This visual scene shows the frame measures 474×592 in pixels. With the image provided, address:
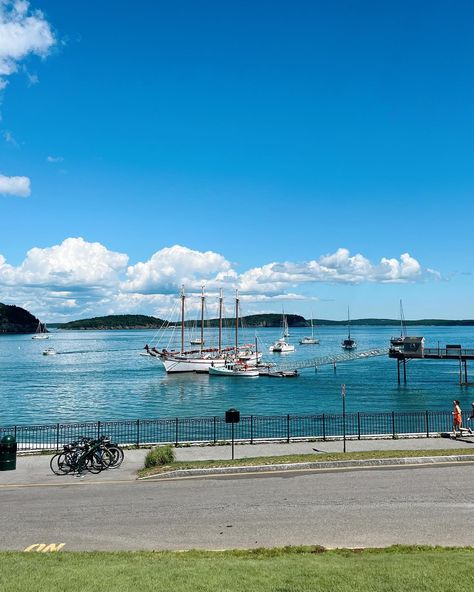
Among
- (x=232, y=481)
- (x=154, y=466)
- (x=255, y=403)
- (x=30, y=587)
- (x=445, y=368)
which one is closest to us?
(x=30, y=587)

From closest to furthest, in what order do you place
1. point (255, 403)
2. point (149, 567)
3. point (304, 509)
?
point (149, 567) → point (304, 509) → point (255, 403)

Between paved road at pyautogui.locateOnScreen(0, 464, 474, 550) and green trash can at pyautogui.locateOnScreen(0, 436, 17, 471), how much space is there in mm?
3076

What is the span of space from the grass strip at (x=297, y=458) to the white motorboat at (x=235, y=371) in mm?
79001

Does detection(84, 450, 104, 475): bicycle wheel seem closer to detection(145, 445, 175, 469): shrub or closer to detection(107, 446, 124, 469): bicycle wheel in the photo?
detection(107, 446, 124, 469): bicycle wheel

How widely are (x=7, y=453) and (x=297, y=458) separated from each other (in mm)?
11004

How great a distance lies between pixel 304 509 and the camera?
15.4 m

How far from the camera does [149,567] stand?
1049 cm

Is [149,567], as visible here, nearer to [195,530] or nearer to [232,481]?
[195,530]

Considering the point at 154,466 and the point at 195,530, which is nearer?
the point at 195,530

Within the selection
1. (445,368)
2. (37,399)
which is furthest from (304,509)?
(445,368)

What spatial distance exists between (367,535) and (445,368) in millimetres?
108920

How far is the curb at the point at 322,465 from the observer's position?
20.0 meters

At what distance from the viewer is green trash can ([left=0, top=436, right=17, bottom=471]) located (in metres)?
21.8

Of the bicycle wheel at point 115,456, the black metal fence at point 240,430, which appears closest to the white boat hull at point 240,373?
the black metal fence at point 240,430
